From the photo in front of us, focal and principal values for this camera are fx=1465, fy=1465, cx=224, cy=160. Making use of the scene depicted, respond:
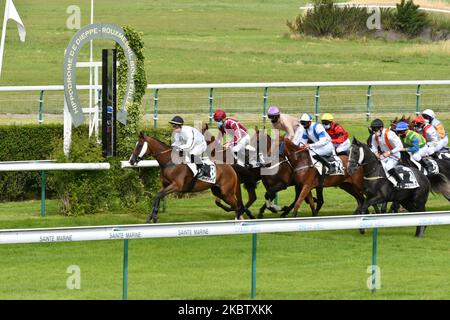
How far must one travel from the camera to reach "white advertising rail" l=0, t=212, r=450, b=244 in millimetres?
12406

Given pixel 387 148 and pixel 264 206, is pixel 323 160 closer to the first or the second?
pixel 387 148

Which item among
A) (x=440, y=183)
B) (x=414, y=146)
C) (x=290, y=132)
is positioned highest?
(x=290, y=132)

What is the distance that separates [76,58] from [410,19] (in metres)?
23.7

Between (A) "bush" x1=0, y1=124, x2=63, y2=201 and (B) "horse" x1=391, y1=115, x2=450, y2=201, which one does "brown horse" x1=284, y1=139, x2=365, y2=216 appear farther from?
(A) "bush" x1=0, y1=124, x2=63, y2=201

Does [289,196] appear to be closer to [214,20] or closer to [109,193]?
[109,193]

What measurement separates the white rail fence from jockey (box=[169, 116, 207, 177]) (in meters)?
4.23

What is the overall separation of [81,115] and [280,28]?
2812 cm

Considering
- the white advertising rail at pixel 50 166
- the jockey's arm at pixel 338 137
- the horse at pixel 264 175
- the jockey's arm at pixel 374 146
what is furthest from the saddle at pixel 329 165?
the white advertising rail at pixel 50 166

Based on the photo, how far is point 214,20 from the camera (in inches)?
1861

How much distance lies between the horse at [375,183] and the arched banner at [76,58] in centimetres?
290

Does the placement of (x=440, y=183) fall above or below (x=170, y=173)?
below

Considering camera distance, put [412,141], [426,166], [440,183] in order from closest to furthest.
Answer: [412,141]
[426,166]
[440,183]

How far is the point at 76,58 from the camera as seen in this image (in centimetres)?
1798

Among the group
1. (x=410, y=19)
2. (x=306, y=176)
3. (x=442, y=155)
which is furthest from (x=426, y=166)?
(x=410, y=19)
